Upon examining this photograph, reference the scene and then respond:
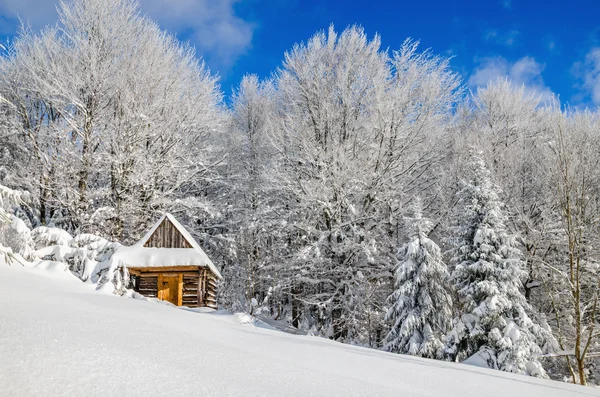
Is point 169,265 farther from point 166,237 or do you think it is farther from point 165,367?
point 165,367

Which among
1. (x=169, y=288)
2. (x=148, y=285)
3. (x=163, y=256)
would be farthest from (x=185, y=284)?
(x=163, y=256)

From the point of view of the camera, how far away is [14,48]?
1927 cm

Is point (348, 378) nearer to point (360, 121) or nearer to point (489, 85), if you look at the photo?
point (360, 121)

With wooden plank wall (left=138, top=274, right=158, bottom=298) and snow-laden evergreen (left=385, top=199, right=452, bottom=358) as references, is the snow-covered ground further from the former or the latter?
wooden plank wall (left=138, top=274, right=158, bottom=298)

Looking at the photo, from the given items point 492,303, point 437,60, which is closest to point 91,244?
point 492,303

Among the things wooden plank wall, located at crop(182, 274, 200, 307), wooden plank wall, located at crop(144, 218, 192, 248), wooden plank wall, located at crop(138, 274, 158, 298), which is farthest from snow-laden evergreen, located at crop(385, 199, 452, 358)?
wooden plank wall, located at crop(138, 274, 158, 298)

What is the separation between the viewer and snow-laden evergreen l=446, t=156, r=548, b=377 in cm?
1202

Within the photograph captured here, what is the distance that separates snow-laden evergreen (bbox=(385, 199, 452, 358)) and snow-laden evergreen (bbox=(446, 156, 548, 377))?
0.60 meters

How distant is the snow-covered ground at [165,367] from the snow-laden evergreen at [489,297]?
25.0 feet

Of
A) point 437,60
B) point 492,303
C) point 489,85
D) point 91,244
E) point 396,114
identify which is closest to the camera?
point 492,303

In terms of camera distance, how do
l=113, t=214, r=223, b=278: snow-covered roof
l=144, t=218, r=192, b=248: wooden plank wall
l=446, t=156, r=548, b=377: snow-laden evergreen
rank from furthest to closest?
l=144, t=218, r=192, b=248: wooden plank wall
l=113, t=214, r=223, b=278: snow-covered roof
l=446, t=156, r=548, b=377: snow-laden evergreen

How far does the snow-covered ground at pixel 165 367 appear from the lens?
2.39 metres

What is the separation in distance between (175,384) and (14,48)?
2266 cm

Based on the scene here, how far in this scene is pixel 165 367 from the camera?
2.87m
